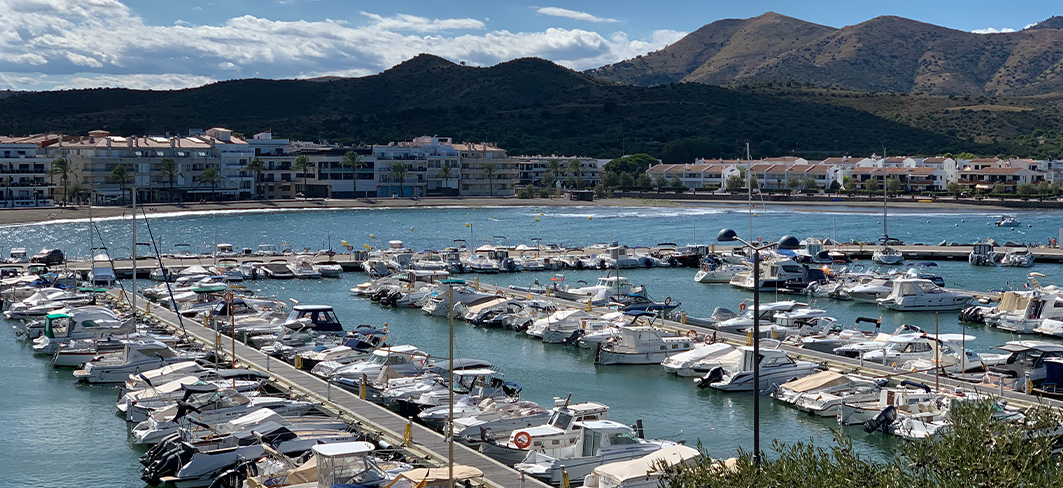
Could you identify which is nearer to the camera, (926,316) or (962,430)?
(962,430)

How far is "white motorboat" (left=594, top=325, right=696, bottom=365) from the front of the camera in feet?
132

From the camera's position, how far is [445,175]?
163m

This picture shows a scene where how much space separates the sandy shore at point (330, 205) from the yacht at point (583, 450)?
9870cm

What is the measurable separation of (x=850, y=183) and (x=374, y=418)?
447ft

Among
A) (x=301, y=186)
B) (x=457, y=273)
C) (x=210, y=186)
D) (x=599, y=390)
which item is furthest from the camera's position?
(x=301, y=186)

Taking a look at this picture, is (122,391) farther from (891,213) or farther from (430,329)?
(891,213)

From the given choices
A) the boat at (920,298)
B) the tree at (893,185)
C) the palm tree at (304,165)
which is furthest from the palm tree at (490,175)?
the boat at (920,298)

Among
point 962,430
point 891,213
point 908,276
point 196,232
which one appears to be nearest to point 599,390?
point 962,430

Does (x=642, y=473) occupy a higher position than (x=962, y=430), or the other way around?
(x=962, y=430)

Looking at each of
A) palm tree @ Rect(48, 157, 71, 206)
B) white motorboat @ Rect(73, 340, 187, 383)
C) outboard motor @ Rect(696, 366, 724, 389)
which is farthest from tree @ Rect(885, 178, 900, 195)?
white motorboat @ Rect(73, 340, 187, 383)

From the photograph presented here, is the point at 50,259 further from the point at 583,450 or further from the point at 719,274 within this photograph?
the point at 583,450

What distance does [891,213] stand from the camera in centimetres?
13475

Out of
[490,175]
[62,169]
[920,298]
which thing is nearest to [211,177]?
[62,169]

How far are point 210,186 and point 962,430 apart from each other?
5480 inches
